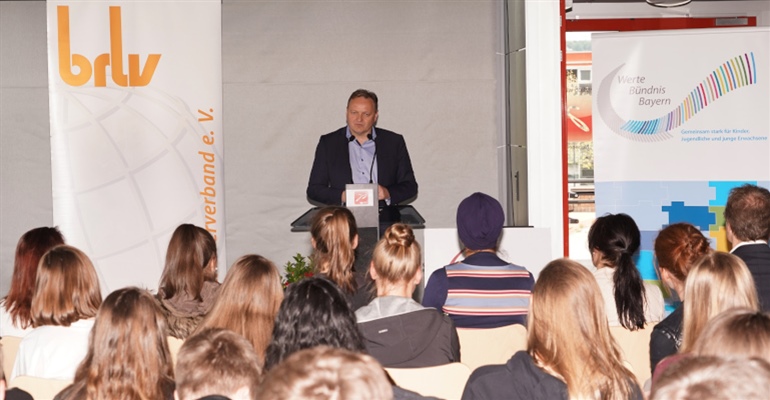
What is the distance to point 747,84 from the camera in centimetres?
651

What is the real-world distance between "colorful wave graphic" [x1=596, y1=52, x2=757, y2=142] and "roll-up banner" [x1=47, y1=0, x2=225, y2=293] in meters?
2.99

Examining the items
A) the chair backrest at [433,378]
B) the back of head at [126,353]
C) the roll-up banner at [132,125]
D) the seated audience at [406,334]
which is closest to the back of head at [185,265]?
the seated audience at [406,334]

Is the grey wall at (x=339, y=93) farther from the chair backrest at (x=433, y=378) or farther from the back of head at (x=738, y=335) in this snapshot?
the back of head at (x=738, y=335)

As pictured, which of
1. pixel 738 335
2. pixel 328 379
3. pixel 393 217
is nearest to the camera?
pixel 328 379

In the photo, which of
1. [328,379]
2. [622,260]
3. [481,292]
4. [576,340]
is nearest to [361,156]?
[622,260]

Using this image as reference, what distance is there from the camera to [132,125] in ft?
21.4

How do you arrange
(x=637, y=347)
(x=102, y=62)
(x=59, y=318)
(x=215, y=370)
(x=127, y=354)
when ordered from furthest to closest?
(x=102, y=62) → (x=637, y=347) → (x=59, y=318) → (x=127, y=354) → (x=215, y=370)

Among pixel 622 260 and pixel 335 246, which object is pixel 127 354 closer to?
pixel 335 246

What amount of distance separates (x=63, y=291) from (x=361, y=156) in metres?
3.35

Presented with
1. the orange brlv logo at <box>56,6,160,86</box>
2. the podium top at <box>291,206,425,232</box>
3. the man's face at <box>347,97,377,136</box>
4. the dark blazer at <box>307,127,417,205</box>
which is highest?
the orange brlv logo at <box>56,6,160,86</box>

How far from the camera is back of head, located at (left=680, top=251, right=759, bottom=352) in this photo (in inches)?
111

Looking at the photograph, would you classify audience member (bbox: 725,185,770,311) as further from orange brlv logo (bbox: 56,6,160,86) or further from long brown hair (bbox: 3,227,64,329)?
orange brlv logo (bbox: 56,6,160,86)

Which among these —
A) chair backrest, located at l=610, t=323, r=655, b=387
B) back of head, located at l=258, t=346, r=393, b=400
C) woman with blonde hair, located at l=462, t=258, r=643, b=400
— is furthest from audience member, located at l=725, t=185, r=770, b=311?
back of head, located at l=258, t=346, r=393, b=400

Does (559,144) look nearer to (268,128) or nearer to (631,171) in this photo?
(631,171)
